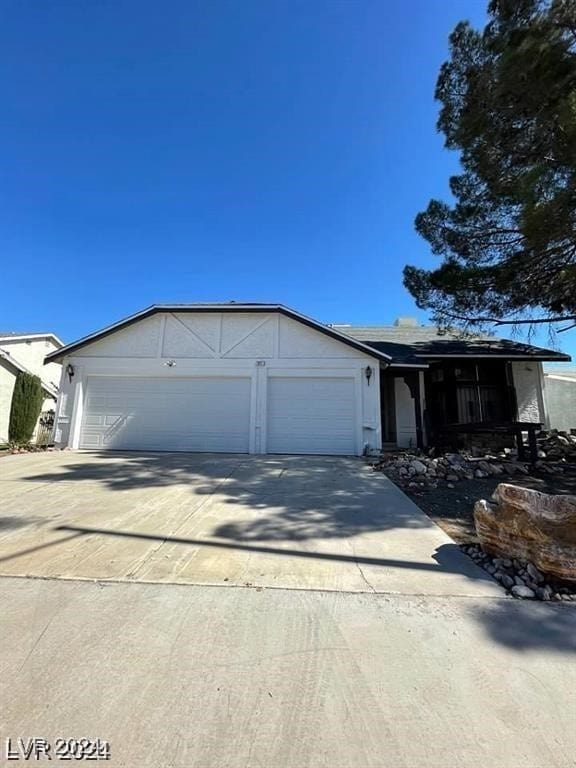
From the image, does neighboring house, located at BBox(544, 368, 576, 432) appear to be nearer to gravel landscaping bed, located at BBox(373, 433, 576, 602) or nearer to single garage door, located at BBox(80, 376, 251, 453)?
gravel landscaping bed, located at BBox(373, 433, 576, 602)

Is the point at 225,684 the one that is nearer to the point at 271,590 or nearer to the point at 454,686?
the point at 271,590

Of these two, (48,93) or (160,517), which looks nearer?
(160,517)

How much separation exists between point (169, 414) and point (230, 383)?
2070 mm

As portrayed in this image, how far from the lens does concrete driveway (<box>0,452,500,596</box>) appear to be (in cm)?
325

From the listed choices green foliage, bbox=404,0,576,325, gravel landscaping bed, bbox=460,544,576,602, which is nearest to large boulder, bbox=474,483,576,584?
gravel landscaping bed, bbox=460,544,576,602

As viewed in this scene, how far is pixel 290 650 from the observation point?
89.8 inches

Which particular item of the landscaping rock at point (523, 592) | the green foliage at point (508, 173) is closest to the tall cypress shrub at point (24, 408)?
the green foliage at point (508, 173)

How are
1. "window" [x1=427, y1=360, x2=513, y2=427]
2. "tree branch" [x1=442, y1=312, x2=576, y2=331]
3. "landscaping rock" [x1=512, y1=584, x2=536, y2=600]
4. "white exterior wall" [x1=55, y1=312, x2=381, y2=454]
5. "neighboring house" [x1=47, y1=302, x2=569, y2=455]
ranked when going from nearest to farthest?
"landscaping rock" [x1=512, y1=584, x2=536, y2=600] < "tree branch" [x1=442, y1=312, x2=576, y2=331] < "neighboring house" [x1=47, y1=302, x2=569, y2=455] < "white exterior wall" [x1=55, y1=312, x2=381, y2=454] < "window" [x1=427, y1=360, x2=513, y2=427]

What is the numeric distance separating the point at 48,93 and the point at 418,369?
12.4 m

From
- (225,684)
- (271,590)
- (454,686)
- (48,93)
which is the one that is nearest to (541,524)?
(454,686)

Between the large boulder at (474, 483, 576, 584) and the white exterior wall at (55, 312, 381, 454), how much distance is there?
7.05 m

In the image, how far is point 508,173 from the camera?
7.90 m

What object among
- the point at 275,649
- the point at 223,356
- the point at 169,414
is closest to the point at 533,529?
the point at 275,649

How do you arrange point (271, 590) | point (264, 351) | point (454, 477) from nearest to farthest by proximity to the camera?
1. point (271, 590)
2. point (454, 477)
3. point (264, 351)
